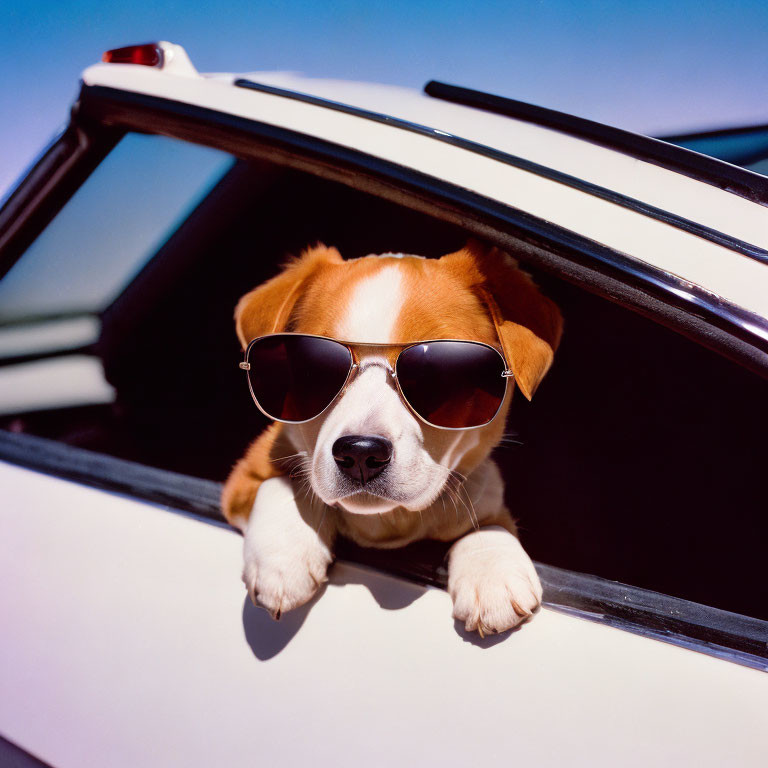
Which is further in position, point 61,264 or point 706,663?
point 61,264

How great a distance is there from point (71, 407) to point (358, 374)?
176 centimetres

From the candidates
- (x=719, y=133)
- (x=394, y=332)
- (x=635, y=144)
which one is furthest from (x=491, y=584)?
(x=719, y=133)

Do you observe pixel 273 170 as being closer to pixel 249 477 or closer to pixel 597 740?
pixel 249 477

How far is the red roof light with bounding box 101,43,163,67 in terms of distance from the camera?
1.37 metres

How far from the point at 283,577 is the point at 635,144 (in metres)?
1.02

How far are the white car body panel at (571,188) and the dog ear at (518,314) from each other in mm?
323

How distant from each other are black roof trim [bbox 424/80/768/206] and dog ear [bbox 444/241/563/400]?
310mm

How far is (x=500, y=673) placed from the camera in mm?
854

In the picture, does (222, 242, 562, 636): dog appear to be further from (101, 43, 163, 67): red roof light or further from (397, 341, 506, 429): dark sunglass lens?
(101, 43, 163, 67): red roof light

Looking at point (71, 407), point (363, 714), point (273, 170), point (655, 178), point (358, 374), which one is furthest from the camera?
point (71, 407)

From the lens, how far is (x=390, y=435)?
1116mm

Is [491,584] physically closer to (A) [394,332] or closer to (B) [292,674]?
(B) [292,674]

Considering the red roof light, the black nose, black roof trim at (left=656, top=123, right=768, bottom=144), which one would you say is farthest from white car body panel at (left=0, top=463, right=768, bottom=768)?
black roof trim at (left=656, top=123, right=768, bottom=144)

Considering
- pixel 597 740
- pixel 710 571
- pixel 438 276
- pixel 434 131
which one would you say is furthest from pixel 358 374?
pixel 710 571
